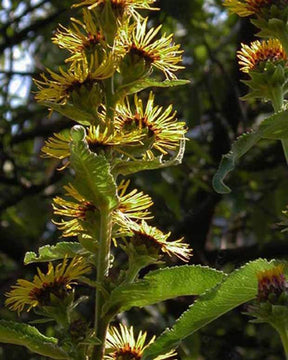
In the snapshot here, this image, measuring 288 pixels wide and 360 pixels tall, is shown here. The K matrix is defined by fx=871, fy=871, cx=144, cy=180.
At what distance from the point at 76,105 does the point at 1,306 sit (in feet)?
4.18

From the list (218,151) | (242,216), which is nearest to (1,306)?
(218,151)

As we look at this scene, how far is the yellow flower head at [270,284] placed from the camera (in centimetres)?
89

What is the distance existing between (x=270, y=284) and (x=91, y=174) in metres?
0.22

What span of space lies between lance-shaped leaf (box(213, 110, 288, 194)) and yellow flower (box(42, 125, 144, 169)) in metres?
0.11

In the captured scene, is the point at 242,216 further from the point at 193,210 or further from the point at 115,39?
the point at 115,39

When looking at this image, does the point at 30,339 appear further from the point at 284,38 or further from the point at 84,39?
the point at 284,38

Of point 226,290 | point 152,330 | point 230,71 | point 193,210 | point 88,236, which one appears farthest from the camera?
point 230,71

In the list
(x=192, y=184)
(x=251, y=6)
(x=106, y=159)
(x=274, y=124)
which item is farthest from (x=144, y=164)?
(x=192, y=184)

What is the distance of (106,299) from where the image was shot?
96cm

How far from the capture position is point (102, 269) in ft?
3.21

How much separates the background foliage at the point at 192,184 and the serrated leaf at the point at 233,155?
4.03ft

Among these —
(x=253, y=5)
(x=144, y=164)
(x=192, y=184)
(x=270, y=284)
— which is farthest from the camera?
(x=192, y=184)

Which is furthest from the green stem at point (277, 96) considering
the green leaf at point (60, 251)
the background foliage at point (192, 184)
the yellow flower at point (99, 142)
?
the background foliage at point (192, 184)

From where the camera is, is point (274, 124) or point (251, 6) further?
point (251, 6)
